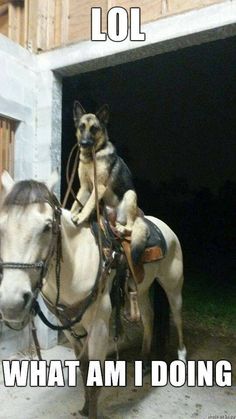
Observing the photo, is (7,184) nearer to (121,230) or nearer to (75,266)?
(75,266)

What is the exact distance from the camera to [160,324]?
3197mm

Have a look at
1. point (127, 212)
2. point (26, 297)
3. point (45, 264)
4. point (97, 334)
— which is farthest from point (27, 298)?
point (127, 212)

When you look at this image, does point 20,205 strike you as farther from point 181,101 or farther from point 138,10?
point 181,101

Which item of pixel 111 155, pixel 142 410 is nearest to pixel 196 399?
pixel 142 410

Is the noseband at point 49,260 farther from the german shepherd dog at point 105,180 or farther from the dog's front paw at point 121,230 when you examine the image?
the dog's front paw at point 121,230

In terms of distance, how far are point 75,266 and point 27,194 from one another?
0.54m

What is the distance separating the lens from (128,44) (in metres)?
2.82

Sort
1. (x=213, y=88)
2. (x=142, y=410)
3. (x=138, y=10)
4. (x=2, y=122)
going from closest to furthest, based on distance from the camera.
Answer: (x=142, y=410)
(x=138, y=10)
(x=2, y=122)
(x=213, y=88)

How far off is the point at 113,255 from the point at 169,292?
111 centimetres

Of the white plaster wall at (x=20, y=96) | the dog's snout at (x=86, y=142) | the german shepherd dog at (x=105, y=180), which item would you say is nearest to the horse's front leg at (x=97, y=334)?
the german shepherd dog at (x=105, y=180)

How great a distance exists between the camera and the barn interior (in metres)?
5.94

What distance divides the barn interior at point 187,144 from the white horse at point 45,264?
3.68 metres

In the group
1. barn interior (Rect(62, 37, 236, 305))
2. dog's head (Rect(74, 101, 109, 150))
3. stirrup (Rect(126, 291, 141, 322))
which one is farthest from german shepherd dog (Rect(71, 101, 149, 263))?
barn interior (Rect(62, 37, 236, 305))

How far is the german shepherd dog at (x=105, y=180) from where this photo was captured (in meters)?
2.22
